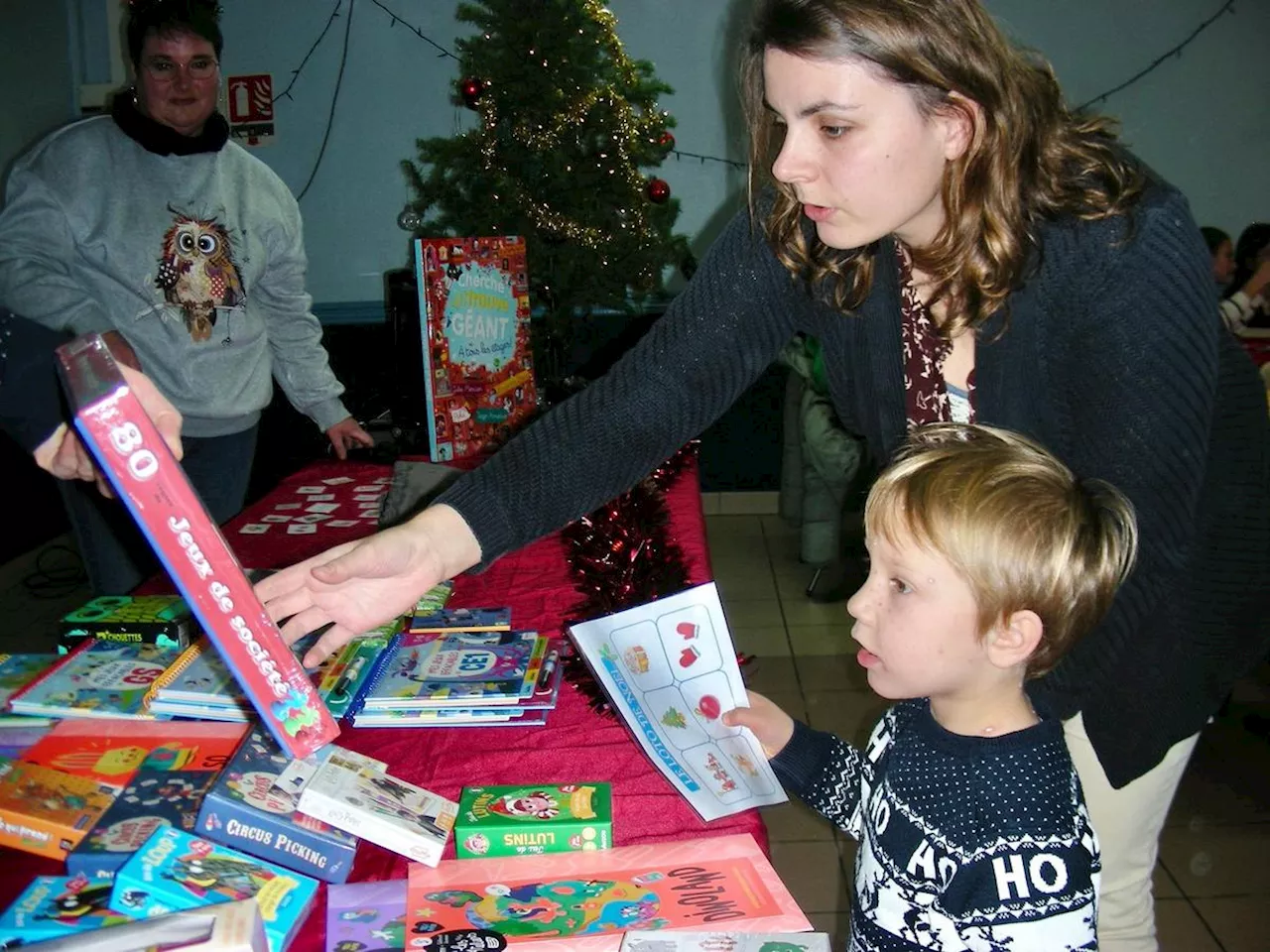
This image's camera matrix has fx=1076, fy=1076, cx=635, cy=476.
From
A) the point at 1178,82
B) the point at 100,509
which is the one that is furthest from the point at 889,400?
the point at 1178,82

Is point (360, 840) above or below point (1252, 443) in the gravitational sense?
below

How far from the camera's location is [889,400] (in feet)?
4.36

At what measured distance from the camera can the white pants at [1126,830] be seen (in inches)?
48.1

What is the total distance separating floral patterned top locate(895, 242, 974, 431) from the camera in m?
1.28

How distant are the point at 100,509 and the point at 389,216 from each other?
3056 mm

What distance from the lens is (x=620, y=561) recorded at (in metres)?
1.73

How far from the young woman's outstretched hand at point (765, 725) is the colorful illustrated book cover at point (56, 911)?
672 mm

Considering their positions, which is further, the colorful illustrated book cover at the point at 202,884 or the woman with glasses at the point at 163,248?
the woman with glasses at the point at 163,248

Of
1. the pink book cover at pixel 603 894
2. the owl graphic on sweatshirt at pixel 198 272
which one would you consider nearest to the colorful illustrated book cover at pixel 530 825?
the pink book cover at pixel 603 894

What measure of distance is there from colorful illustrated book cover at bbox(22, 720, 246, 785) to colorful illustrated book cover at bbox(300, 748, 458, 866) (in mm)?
129

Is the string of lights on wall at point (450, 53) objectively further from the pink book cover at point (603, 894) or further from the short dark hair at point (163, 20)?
the pink book cover at point (603, 894)

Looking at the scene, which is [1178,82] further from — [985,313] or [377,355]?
[985,313]

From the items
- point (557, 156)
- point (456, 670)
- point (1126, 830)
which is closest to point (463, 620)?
point (456, 670)

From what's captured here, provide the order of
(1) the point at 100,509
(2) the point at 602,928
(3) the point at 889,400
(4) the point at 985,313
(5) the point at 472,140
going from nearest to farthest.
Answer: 1. (2) the point at 602,928
2. (4) the point at 985,313
3. (3) the point at 889,400
4. (1) the point at 100,509
5. (5) the point at 472,140
